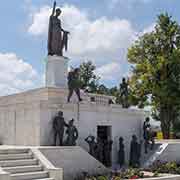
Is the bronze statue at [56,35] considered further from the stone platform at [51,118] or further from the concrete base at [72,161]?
the concrete base at [72,161]

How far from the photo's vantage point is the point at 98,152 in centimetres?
1814

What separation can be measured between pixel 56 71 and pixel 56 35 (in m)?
2.07

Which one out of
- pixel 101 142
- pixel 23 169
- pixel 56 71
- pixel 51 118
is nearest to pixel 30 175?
pixel 23 169

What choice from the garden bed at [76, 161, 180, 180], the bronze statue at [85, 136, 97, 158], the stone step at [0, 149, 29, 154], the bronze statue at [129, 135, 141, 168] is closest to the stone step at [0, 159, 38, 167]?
the stone step at [0, 149, 29, 154]

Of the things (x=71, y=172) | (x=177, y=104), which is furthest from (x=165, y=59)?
(x=71, y=172)

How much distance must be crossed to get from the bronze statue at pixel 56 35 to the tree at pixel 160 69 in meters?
8.36

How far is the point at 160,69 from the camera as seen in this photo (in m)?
28.0

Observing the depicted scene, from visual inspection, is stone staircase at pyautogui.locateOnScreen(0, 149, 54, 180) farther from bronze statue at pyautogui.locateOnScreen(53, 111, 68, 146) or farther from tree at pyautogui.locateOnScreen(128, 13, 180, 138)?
tree at pyautogui.locateOnScreen(128, 13, 180, 138)

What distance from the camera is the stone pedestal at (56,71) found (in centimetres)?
2159

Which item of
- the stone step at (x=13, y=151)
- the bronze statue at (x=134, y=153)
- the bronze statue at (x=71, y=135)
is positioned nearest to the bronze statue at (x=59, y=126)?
the bronze statue at (x=71, y=135)

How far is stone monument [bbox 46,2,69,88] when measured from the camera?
21.6 m

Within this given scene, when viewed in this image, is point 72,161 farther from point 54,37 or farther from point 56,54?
point 54,37

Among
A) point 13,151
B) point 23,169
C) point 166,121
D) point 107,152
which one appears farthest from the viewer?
point 166,121

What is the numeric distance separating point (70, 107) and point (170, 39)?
44.2ft
